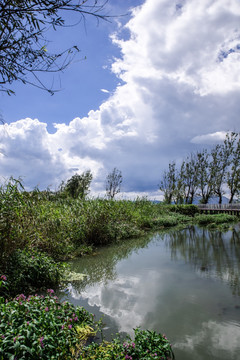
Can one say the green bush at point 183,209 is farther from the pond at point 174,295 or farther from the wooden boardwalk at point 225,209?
the pond at point 174,295

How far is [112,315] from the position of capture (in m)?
4.02

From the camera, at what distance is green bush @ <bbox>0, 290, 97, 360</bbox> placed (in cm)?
210

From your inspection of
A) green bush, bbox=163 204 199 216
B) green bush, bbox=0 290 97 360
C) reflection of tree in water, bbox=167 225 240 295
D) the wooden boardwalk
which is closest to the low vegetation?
green bush, bbox=0 290 97 360

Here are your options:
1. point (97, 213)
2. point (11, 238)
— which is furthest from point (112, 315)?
point (97, 213)

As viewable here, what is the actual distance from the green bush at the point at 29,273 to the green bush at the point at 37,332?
1755 mm

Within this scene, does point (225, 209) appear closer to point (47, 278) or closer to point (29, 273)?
point (47, 278)

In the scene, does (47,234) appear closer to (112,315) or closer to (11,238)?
(11,238)

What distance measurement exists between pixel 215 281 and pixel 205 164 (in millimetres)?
33313

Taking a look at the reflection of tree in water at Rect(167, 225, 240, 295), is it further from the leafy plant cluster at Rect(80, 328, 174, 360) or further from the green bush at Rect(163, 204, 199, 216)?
the green bush at Rect(163, 204, 199, 216)

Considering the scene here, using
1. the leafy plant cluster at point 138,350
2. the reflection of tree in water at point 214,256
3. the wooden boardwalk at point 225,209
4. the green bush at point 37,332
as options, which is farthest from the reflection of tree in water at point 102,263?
the wooden boardwalk at point 225,209

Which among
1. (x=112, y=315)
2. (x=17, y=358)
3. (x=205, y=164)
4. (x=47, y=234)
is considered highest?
(x=205, y=164)

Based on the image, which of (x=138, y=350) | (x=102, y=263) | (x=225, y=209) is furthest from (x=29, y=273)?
(x=225, y=209)

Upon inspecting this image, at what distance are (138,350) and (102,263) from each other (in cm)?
508

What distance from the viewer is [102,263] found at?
746 centimetres
